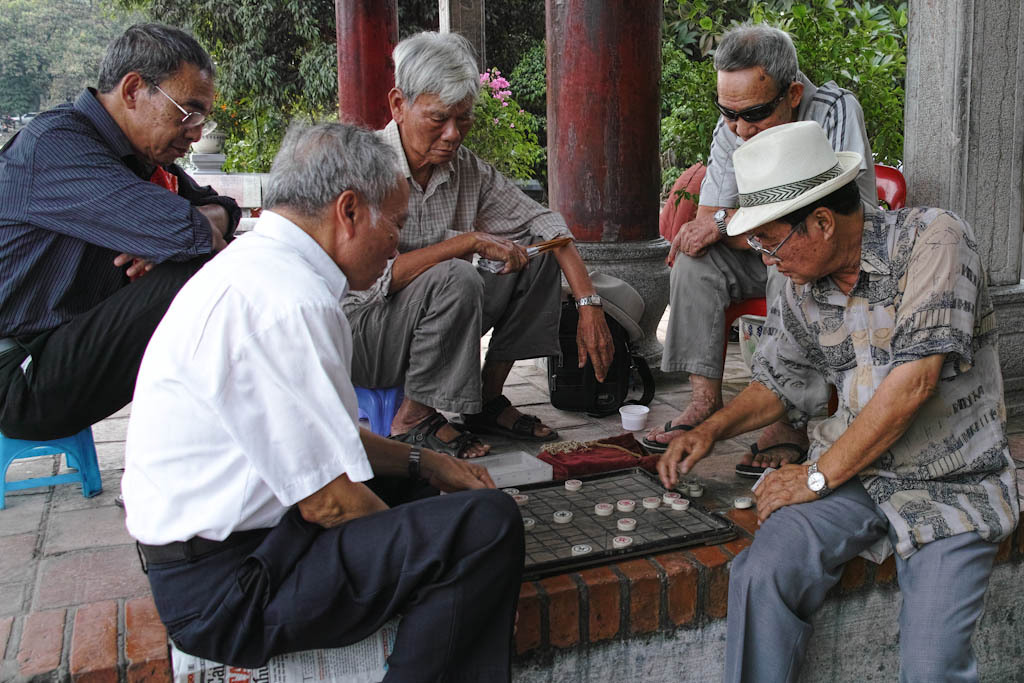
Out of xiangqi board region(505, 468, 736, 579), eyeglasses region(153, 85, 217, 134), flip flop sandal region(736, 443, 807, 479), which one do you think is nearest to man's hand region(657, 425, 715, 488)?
xiangqi board region(505, 468, 736, 579)

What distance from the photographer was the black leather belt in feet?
5.61

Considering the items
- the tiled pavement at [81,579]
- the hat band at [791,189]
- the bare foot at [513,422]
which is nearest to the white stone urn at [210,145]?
the tiled pavement at [81,579]

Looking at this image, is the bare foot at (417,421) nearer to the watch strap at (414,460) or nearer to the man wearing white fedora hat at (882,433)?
the watch strap at (414,460)

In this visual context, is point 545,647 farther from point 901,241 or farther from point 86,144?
point 86,144

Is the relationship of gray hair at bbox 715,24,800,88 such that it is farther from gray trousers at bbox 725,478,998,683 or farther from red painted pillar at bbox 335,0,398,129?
red painted pillar at bbox 335,0,398,129

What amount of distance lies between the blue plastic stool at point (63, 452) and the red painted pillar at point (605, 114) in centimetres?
244

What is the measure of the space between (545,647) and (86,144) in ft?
6.41

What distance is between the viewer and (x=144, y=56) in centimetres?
269

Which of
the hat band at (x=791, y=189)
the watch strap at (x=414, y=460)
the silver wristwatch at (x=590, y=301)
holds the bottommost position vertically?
the watch strap at (x=414, y=460)

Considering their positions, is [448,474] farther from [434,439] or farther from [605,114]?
[605,114]

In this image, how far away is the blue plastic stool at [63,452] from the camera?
277 cm

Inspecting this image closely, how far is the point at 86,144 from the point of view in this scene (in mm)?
2637

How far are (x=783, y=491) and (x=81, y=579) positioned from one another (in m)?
1.84

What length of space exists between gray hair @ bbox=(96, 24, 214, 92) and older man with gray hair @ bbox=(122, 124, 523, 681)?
107cm
